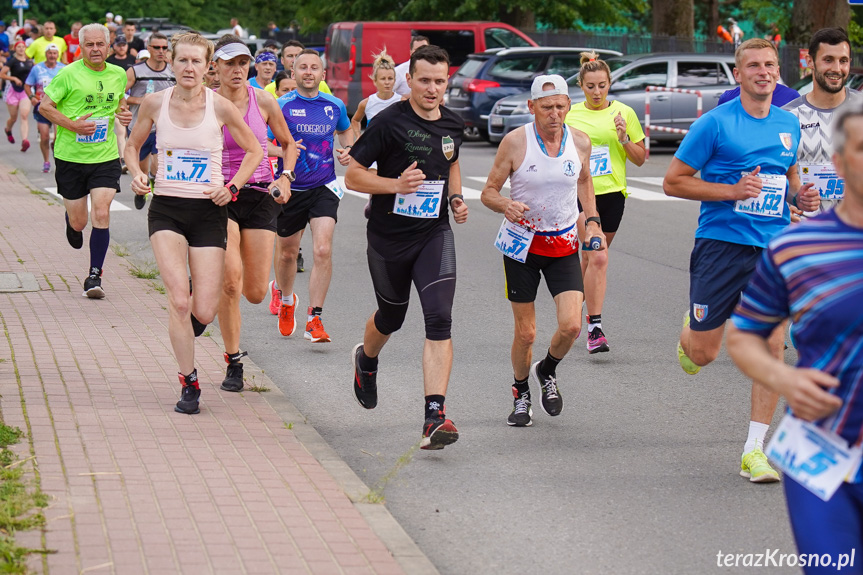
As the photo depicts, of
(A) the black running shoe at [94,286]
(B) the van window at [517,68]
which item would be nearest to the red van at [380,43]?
(B) the van window at [517,68]

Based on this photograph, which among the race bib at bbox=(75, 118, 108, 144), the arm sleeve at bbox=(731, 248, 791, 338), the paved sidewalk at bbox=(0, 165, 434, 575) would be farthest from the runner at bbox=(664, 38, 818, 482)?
the race bib at bbox=(75, 118, 108, 144)

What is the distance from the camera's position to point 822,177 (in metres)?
7.07

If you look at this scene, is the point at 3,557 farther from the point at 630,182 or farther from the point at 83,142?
the point at 630,182

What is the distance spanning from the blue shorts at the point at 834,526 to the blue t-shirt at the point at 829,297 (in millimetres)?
65

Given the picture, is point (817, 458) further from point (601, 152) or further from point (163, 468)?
point (601, 152)

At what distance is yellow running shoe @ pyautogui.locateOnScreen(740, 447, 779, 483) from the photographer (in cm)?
581

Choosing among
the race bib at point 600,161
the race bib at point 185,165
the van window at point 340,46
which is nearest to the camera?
the race bib at point 185,165

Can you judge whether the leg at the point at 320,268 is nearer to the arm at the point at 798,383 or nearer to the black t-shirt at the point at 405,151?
the black t-shirt at the point at 405,151

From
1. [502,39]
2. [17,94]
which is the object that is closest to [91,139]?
[17,94]

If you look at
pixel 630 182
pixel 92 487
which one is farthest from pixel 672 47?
pixel 92 487

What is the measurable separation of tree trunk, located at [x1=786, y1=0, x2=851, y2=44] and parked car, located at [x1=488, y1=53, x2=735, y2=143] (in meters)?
5.55

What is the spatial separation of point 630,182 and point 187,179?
45.5 ft

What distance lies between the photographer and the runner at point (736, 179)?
20.0ft

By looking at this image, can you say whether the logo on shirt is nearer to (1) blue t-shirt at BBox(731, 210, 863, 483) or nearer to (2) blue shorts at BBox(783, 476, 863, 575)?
(1) blue t-shirt at BBox(731, 210, 863, 483)
